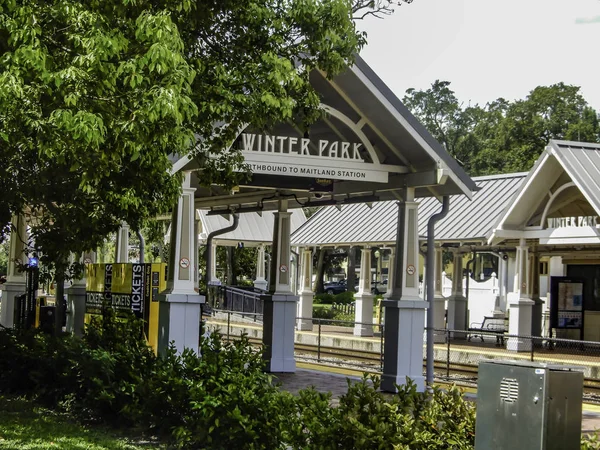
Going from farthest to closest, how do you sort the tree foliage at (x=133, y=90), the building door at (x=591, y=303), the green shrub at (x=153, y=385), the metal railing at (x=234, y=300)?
the metal railing at (x=234, y=300), the building door at (x=591, y=303), the green shrub at (x=153, y=385), the tree foliage at (x=133, y=90)

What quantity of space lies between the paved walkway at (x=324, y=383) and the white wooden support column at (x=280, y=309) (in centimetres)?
40

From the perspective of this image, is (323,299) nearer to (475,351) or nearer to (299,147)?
(475,351)

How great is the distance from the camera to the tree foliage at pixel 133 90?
28.8 feet

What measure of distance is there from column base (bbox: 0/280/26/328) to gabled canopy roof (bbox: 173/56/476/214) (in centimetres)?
1094

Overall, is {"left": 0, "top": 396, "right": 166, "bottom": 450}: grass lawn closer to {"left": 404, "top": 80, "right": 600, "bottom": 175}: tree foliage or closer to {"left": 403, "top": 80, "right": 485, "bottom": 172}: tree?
{"left": 404, "top": 80, "right": 600, "bottom": 175}: tree foliage

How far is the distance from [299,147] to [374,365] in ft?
30.5

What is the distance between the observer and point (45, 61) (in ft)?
28.5

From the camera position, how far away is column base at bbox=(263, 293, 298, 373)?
740 inches

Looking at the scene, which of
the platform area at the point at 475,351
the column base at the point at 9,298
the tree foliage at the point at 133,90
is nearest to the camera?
the tree foliage at the point at 133,90

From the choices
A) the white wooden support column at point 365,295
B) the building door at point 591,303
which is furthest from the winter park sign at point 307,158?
the white wooden support column at point 365,295

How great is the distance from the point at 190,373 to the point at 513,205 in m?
17.1

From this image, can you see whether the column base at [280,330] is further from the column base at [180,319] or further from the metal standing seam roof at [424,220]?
the metal standing seam roof at [424,220]

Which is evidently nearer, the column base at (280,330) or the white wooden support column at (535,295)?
the column base at (280,330)

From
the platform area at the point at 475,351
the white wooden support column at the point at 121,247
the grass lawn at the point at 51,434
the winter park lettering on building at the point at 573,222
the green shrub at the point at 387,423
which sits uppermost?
the winter park lettering on building at the point at 573,222
